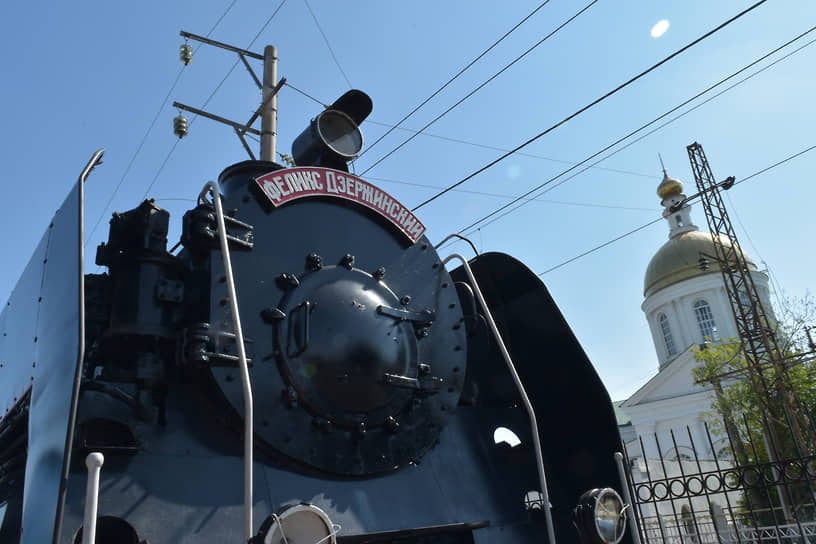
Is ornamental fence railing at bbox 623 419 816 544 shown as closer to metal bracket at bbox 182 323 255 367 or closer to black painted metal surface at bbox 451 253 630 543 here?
black painted metal surface at bbox 451 253 630 543

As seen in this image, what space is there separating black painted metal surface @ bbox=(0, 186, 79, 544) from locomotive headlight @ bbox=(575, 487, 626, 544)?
2.03 metres

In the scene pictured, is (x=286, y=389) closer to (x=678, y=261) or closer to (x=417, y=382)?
(x=417, y=382)

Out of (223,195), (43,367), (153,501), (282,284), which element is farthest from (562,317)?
→ (43,367)

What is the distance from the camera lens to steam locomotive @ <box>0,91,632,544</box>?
2.10 metres

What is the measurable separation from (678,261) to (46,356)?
1574 inches

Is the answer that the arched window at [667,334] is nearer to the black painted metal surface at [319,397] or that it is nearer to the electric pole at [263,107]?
the electric pole at [263,107]

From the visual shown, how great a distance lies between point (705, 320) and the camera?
35812mm

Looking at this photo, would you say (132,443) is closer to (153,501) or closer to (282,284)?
(153,501)

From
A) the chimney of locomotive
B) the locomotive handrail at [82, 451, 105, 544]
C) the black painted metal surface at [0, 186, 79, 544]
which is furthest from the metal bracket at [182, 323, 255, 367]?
the chimney of locomotive

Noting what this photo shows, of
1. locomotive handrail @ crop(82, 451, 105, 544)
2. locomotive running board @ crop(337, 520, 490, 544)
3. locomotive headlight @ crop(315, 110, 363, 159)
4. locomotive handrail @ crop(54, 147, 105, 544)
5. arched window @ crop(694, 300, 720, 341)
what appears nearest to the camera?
locomotive handrail @ crop(82, 451, 105, 544)

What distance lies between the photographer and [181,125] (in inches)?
353

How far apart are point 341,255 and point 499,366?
4.28ft

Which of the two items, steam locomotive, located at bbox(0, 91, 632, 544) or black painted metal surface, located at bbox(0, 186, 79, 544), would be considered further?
steam locomotive, located at bbox(0, 91, 632, 544)

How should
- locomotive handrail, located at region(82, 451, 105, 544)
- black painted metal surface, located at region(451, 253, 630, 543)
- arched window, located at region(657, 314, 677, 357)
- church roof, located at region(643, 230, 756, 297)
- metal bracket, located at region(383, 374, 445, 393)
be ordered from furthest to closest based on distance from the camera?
arched window, located at region(657, 314, 677, 357), church roof, located at region(643, 230, 756, 297), black painted metal surface, located at region(451, 253, 630, 543), metal bracket, located at region(383, 374, 445, 393), locomotive handrail, located at region(82, 451, 105, 544)
